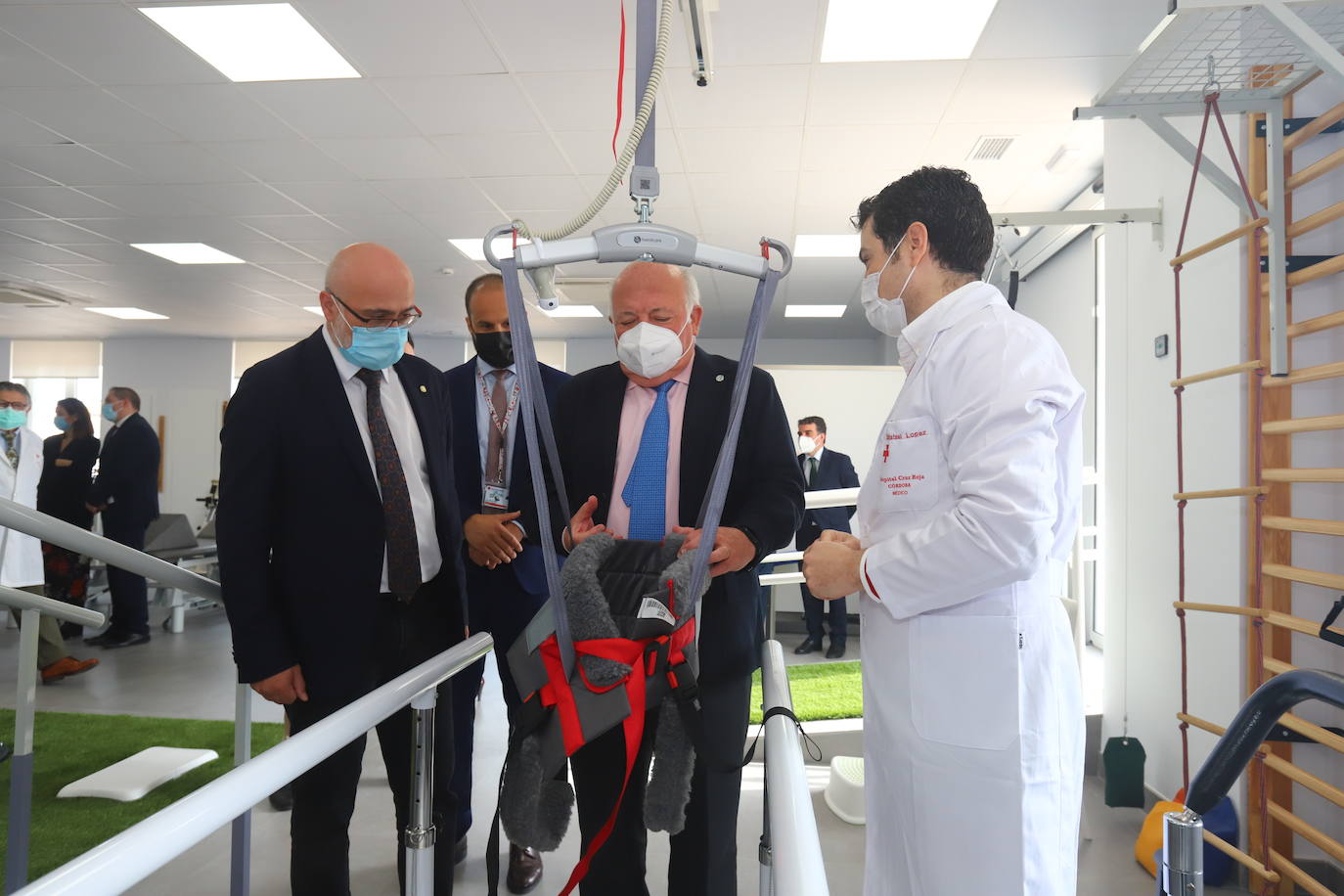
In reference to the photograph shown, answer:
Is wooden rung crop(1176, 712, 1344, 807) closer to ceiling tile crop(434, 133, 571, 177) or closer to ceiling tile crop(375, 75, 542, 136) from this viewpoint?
ceiling tile crop(375, 75, 542, 136)

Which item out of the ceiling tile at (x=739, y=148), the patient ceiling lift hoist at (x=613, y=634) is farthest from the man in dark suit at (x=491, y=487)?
the ceiling tile at (x=739, y=148)

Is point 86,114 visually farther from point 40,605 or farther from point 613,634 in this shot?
point 613,634

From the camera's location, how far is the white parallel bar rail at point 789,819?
0.61 metres

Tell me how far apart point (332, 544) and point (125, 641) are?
5.22 m

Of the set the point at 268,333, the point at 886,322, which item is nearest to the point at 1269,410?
the point at 886,322

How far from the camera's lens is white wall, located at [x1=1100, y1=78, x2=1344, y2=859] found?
238 centimetres

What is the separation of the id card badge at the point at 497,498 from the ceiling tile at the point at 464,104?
2.54m

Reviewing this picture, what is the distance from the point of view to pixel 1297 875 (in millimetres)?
2193

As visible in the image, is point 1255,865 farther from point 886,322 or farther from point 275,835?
point 275,835

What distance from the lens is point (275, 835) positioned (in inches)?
104

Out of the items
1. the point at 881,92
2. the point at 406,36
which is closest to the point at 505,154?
the point at 406,36

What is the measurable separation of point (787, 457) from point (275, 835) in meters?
2.18

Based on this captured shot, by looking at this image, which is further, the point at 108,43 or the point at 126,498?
the point at 126,498

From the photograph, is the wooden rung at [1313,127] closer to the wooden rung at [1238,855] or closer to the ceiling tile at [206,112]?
the wooden rung at [1238,855]
